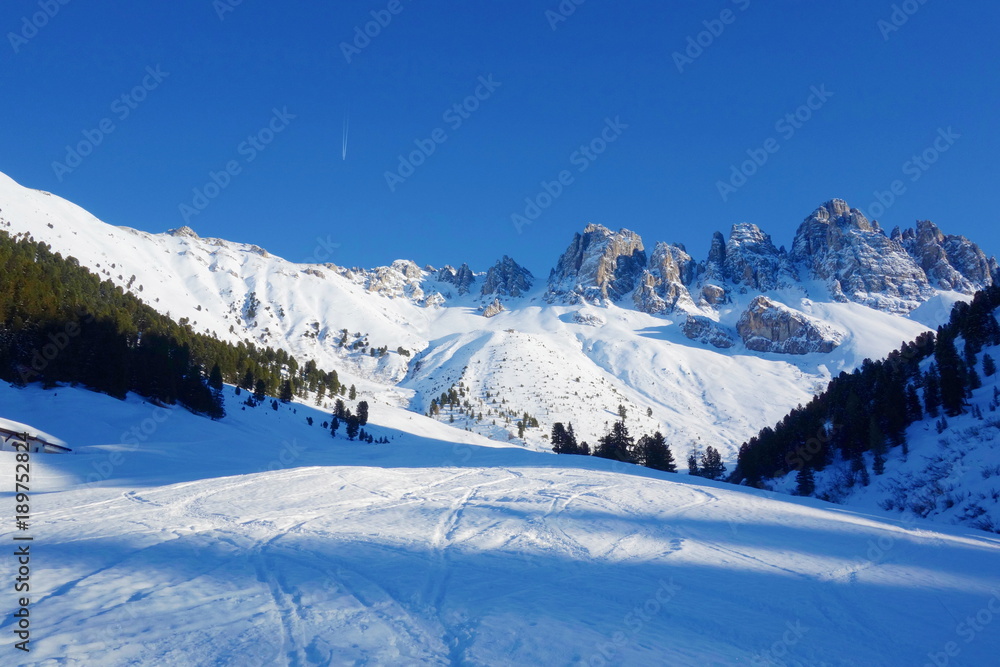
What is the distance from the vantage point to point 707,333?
172 meters

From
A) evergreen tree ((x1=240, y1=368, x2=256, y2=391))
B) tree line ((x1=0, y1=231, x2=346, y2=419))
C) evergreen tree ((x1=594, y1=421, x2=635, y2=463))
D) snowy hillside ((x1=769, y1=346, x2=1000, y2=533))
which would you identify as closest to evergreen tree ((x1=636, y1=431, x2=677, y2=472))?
evergreen tree ((x1=594, y1=421, x2=635, y2=463))

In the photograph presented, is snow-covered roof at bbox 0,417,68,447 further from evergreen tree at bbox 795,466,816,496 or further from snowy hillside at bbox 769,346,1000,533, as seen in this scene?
evergreen tree at bbox 795,466,816,496

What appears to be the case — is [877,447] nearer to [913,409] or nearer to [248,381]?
[913,409]

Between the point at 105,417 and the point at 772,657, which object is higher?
the point at 772,657

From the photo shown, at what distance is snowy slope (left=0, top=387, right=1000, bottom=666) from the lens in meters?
5.89

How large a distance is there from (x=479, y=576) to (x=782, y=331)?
180 meters

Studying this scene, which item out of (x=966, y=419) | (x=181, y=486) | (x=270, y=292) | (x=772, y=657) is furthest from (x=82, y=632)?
(x=270, y=292)

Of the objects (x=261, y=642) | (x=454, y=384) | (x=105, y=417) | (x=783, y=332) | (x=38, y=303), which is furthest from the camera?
(x=783, y=332)

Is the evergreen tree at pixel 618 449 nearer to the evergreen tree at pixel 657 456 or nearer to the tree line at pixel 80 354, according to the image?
the evergreen tree at pixel 657 456

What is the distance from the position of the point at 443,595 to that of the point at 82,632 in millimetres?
4476

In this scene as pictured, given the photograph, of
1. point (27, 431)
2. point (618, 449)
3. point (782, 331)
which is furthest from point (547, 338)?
point (27, 431)

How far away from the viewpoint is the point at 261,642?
573 cm

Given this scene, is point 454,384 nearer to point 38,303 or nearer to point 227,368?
point 227,368

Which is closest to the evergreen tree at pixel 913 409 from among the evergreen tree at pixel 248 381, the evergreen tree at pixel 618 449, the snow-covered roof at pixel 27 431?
the evergreen tree at pixel 618 449
